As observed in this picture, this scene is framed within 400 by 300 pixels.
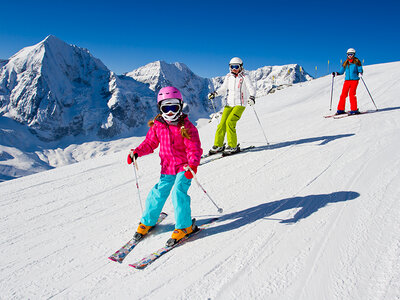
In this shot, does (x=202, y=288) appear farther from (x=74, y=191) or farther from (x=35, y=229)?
(x=74, y=191)

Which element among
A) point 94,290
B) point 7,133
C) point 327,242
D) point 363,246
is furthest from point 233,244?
point 7,133

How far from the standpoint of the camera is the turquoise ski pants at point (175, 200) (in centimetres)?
322

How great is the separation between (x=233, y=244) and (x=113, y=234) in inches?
63.6

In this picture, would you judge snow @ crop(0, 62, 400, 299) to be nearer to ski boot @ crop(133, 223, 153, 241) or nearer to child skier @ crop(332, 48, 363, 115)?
ski boot @ crop(133, 223, 153, 241)

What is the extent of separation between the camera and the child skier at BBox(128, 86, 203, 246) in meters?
3.23

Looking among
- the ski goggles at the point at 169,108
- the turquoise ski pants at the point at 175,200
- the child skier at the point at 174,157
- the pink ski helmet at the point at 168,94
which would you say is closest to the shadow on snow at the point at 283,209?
the turquoise ski pants at the point at 175,200

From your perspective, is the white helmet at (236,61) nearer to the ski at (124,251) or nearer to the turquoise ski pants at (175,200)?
the turquoise ski pants at (175,200)

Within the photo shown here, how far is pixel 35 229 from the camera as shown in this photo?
3.84m

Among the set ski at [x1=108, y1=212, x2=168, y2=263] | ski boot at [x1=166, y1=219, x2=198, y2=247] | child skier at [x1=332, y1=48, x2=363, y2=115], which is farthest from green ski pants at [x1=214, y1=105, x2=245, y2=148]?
child skier at [x1=332, y1=48, x2=363, y2=115]

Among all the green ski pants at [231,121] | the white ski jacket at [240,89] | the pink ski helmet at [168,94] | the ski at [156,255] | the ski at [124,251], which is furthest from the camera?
the white ski jacket at [240,89]

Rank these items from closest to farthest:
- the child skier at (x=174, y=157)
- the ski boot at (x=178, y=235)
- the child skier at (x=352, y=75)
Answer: the ski boot at (x=178, y=235) → the child skier at (x=174, y=157) → the child skier at (x=352, y=75)

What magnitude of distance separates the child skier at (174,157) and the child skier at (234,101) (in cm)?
343

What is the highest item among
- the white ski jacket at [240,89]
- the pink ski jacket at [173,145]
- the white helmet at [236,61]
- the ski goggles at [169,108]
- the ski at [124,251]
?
the white helmet at [236,61]

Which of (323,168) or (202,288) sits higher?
(323,168)
